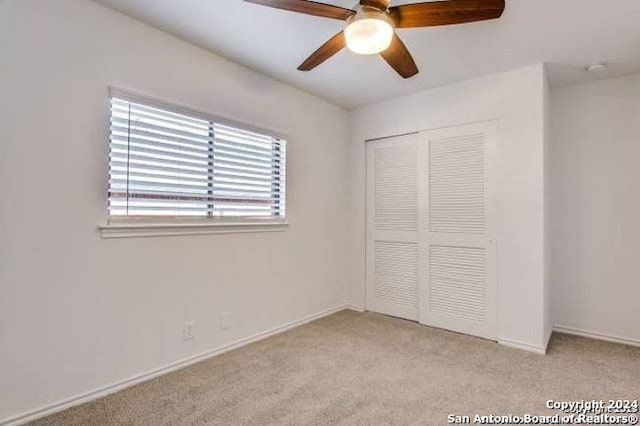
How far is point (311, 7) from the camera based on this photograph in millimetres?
1668

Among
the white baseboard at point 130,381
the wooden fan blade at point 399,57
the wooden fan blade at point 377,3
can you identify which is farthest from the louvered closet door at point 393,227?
the wooden fan blade at point 377,3

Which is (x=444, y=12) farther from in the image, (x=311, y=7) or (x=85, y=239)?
(x=85, y=239)

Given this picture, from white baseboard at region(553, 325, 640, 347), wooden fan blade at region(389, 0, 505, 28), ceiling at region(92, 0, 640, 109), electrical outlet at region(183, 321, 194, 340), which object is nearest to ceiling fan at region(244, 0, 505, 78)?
wooden fan blade at region(389, 0, 505, 28)

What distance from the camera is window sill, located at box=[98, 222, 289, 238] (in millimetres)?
2092

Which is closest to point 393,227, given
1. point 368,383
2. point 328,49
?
point 368,383

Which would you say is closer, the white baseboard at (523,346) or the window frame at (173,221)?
the window frame at (173,221)

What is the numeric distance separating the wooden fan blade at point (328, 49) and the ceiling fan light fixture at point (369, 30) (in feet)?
0.38

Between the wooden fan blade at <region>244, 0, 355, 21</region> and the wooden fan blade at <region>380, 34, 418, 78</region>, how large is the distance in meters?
0.31

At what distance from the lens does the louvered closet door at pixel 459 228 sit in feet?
9.76

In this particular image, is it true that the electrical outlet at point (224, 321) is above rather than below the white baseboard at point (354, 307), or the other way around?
above

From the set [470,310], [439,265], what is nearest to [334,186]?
[439,265]

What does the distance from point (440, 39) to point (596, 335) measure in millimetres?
2929

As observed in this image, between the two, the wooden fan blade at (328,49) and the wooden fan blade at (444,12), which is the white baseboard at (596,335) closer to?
the wooden fan blade at (444,12)

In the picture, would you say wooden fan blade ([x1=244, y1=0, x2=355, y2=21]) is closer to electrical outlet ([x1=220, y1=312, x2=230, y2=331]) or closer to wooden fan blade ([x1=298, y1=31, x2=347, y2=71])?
wooden fan blade ([x1=298, y1=31, x2=347, y2=71])
